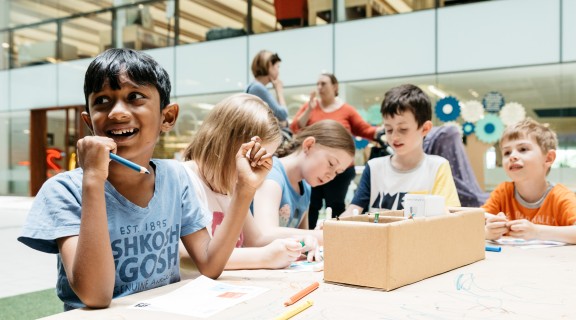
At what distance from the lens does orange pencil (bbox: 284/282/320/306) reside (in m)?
0.90

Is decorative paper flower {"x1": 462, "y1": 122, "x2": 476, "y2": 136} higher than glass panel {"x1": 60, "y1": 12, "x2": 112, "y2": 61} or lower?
lower

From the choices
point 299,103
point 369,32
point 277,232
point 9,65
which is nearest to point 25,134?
point 9,65

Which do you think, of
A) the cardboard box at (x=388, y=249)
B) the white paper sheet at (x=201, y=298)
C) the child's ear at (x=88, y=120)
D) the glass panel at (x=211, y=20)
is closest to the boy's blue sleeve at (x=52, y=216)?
the child's ear at (x=88, y=120)

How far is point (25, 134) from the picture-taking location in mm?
10734

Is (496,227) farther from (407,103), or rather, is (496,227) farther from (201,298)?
(201,298)

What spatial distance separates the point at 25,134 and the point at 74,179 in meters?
11.0

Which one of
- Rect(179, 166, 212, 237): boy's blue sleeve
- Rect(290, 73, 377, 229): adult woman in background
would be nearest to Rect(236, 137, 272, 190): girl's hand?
Rect(179, 166, 212, 237): boy's blue sleeve

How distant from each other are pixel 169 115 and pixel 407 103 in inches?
50.8

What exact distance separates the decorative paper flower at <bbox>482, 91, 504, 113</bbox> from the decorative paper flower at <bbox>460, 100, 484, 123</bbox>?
0.22 feet

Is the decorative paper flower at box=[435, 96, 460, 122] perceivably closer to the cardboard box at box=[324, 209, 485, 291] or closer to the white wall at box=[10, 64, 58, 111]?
the cardboard box at box=[324, 209, 485, 291]

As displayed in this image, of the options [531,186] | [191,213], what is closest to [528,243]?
[531,186]

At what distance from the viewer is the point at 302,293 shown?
954 mm

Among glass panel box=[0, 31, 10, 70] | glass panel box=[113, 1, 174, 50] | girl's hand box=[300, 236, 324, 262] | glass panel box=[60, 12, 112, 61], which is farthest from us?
glass panel box=[0, 31, 10, 70]

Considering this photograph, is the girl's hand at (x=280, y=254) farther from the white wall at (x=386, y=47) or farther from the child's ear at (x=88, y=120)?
the white wall at (x=386, y=47)
